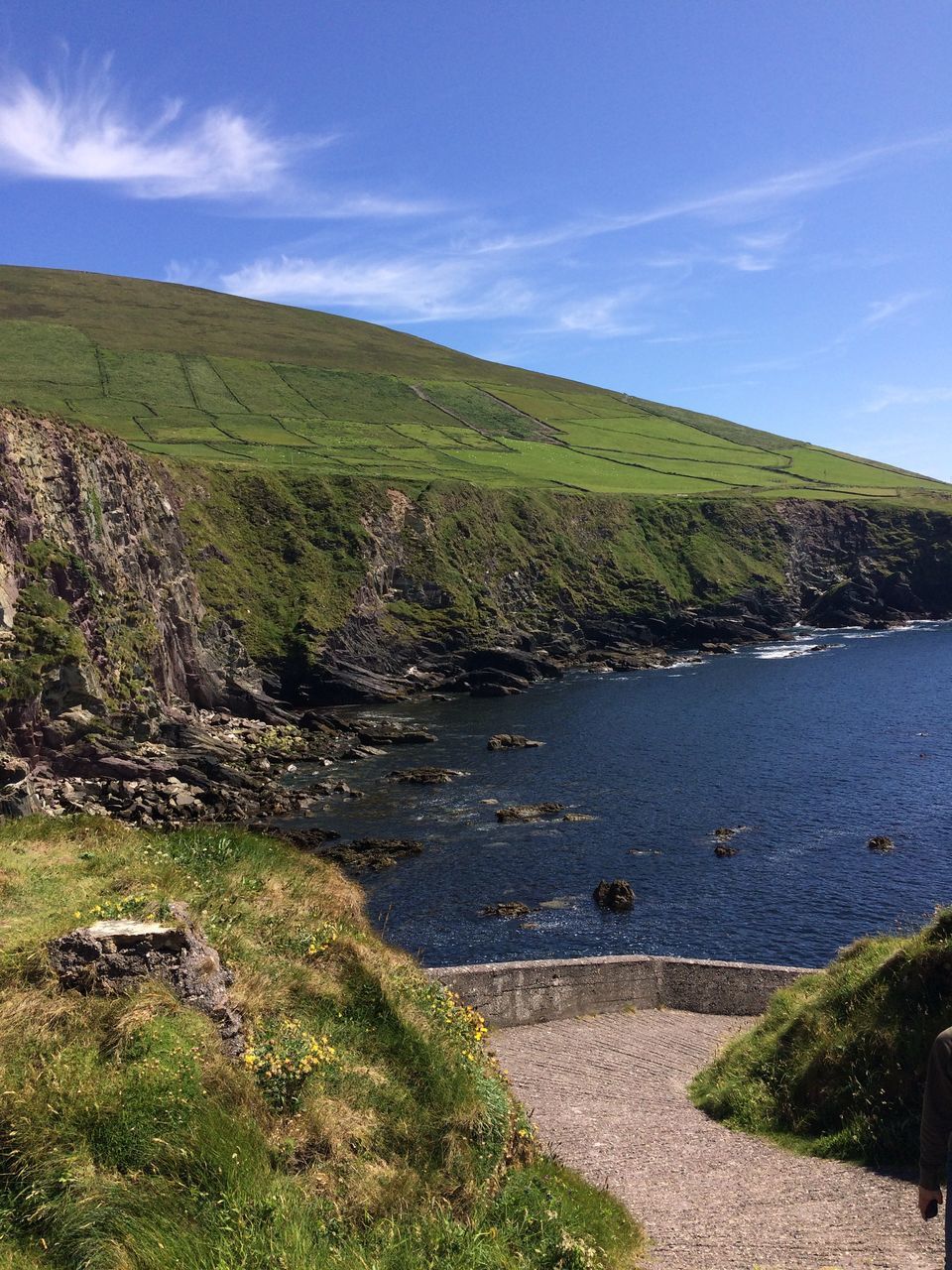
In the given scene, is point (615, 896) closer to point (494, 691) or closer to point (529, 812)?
point (529, 812)

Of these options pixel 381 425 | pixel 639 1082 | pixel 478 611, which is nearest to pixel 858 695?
pixel 478 611

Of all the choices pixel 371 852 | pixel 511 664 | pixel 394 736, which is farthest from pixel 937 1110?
pixel 511 664

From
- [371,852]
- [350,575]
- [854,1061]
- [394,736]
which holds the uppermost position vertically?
[350,575]

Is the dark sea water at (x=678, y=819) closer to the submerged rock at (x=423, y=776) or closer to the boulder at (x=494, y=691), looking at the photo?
the submerged rock at (x=423, y=776)

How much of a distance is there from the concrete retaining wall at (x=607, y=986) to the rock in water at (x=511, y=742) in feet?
146

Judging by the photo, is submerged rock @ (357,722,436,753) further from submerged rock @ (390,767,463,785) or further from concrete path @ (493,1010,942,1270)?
concrete path @ (493,1010,942,1270)

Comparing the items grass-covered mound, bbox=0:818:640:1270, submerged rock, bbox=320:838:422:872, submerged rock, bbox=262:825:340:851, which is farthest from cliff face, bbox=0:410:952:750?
grass-covered mound, bbox=0:818:640:1270

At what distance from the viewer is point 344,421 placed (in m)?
157

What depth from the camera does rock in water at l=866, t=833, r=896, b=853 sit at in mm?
45938

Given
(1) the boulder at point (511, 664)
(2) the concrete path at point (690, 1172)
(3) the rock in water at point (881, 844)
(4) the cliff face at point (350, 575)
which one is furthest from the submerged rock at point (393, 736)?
(2) the concrete path at point (690, 1172)

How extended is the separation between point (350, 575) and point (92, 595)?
135 feet

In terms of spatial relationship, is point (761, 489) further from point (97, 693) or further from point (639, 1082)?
point (639, 1082)

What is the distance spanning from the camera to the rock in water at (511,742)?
6981cm

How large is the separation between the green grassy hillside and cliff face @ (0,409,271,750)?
35.9 m
